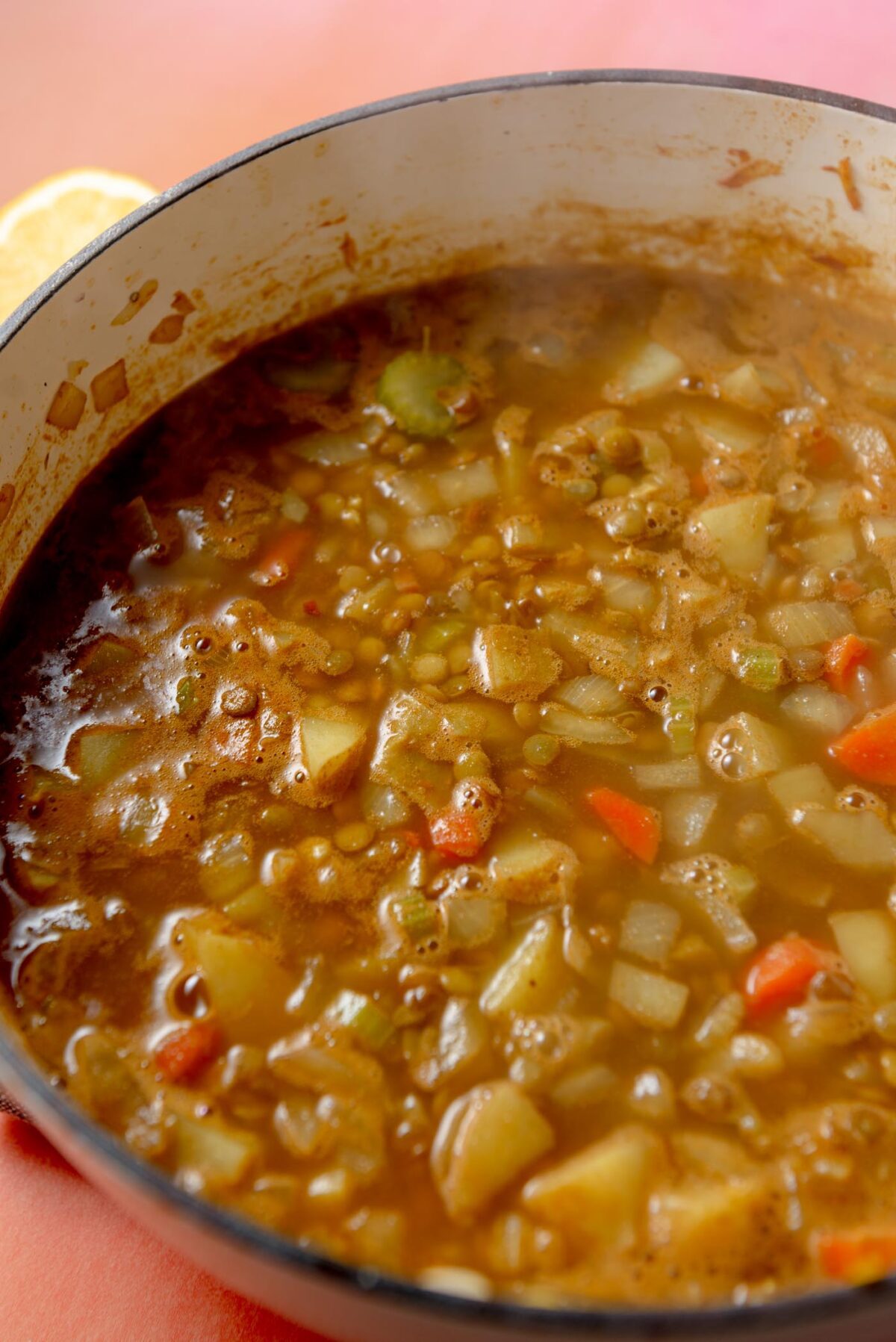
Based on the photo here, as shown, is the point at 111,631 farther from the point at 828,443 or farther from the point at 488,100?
the point at 828,443

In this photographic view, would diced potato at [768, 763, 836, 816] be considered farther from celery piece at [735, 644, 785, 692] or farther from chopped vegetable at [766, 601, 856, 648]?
chopped vegetable at [766, 601, 856, 648]

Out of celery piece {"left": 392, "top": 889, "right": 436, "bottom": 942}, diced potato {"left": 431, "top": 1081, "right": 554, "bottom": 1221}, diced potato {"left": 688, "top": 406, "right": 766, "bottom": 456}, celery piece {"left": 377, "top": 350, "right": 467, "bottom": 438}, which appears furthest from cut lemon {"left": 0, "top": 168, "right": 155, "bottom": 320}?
diced potato {"left": 431, "top": 1081, "right": 554, "bottom": 1221}

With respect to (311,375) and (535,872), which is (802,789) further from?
(311,375)

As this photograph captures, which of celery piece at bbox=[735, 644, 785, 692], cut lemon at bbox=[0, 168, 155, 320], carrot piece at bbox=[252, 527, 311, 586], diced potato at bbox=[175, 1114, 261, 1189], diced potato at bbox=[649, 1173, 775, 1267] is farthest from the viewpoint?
cut lemon at bbox=[0, 168, 155, 320]

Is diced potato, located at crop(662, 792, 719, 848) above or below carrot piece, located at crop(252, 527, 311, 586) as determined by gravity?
below

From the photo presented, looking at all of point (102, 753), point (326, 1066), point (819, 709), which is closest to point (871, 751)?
point (819, 709)

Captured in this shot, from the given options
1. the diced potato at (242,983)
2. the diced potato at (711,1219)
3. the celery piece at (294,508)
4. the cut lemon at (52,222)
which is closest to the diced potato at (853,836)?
the diced potato at (711,1219)

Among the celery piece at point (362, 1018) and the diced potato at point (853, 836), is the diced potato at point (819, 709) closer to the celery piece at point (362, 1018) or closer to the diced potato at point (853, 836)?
the diced potato at point (853, 836)

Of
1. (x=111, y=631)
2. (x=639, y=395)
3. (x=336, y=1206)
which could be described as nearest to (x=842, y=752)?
(x=639, y=395)
